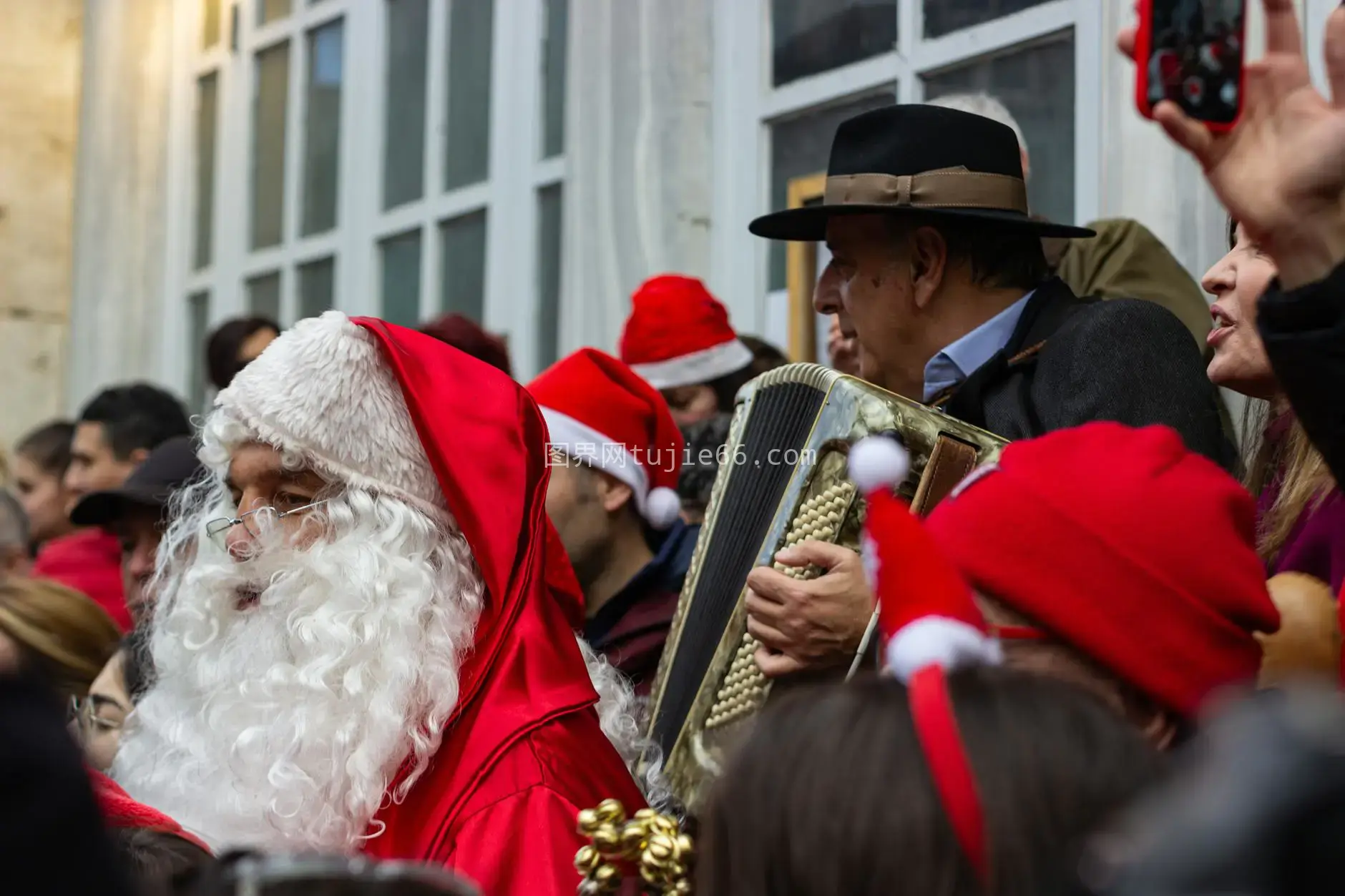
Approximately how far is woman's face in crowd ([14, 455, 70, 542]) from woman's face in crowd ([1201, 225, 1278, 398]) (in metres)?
4.77

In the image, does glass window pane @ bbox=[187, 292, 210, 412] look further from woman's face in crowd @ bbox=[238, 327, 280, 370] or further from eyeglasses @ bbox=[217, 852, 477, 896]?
eyeglasses @ bbox=[217, 852, 477, 896]

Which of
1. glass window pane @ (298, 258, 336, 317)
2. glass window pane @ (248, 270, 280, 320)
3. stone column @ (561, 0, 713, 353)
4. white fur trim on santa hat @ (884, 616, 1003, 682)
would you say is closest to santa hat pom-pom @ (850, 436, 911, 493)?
white fur trim on santa hat @ (884, 616, 1003, 682)

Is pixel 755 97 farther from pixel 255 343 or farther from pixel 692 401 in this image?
pixel 255 343

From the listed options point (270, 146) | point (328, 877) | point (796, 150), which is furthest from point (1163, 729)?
point (270, 146)

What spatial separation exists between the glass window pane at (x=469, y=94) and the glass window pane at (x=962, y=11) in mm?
2718

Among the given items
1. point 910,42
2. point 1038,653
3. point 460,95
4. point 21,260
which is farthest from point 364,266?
point 1038,653

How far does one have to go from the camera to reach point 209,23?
33.9 feet

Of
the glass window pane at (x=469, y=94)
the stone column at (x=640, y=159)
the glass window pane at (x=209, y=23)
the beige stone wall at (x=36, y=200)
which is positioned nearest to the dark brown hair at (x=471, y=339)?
the stone column at (x=640, y=159)

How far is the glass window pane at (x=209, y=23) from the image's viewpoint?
10.2 m

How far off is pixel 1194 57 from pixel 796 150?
391cm

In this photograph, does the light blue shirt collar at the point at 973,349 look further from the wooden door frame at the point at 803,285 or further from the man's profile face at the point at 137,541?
the man's profile face at the point at 137,541

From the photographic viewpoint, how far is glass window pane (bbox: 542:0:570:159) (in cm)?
714

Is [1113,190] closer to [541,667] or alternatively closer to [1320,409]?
[541,667]

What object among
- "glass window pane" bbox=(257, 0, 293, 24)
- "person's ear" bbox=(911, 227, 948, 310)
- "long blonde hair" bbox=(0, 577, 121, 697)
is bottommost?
"long blonde hair" bbox=(0, 577, 121, 697)
